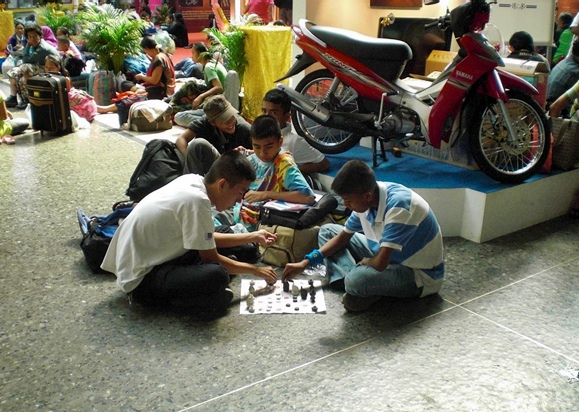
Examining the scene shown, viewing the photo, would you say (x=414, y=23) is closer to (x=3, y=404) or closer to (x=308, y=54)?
(x=308, y=54)

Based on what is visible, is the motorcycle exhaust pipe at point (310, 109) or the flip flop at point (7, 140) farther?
the flip flop at point (7, 140)

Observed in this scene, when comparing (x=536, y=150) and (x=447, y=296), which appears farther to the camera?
(x=536, y=150)

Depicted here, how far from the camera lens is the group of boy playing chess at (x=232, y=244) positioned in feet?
11.0

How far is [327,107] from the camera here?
5.38 metres

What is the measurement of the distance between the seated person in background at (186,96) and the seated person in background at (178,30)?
10451 mm

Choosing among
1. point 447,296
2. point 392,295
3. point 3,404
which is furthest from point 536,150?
point 3,404

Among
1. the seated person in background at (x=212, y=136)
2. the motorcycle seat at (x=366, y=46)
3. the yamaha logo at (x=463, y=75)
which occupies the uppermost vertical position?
the motorcycle seat at (x=366, y=46)

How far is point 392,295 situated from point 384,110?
6.68 ft

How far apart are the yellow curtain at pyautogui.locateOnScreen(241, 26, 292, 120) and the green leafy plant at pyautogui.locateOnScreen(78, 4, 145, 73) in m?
2.33

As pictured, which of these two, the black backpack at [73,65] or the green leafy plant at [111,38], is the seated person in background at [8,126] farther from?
the black backpack at [73,65]

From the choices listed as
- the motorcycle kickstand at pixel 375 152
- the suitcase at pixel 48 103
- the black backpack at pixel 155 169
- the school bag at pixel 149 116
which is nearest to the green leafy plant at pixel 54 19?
the suitcase at pixel 48 103

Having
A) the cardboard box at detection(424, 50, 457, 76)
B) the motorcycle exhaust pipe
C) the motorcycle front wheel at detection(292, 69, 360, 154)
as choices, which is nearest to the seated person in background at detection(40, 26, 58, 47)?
the cardboard box at detection(424, 50, 457, 76)

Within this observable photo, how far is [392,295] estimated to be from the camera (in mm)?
3588

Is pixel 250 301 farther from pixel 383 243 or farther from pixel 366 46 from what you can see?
pixel 366 46
